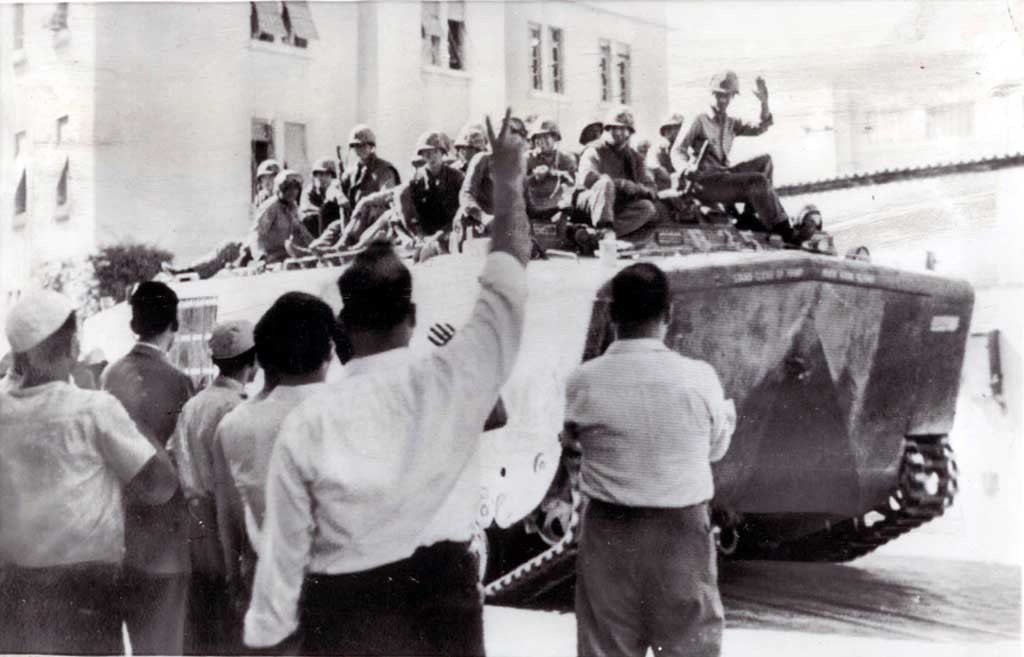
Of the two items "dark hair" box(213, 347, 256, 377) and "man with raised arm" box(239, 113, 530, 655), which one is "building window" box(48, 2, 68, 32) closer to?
"dark hair" box(213, 347, 256, 377)

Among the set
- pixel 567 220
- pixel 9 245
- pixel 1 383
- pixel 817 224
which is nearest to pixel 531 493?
pixel 567 220

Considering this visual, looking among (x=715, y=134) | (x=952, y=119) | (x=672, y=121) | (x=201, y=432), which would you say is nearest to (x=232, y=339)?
(x=201, y=432)

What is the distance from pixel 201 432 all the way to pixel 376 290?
80cm

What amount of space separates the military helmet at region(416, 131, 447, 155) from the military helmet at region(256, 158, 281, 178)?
534mm

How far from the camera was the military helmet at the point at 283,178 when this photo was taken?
4418mm

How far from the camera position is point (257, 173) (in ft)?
14.5

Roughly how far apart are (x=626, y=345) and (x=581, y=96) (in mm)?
951

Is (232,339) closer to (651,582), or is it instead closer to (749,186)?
(651,582)

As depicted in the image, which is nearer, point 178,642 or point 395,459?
point 395,459

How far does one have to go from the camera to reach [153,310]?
4.34m

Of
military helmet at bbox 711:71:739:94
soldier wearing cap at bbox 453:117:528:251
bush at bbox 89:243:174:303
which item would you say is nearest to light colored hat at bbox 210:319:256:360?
bush at bbox 89:243:174:303

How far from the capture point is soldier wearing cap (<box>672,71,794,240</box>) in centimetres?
406

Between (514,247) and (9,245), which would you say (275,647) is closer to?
(514,247)

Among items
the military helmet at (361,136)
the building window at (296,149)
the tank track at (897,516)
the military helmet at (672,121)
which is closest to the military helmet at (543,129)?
the military helmet at (672,121)
